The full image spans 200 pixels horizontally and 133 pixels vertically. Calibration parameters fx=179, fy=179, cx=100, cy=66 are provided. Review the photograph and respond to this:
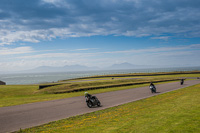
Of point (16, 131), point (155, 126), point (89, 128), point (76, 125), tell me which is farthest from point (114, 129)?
point (16, 131)

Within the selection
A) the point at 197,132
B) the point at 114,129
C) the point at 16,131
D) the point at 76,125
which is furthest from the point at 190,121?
the point at 16,131

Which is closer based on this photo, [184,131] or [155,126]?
[184,131]

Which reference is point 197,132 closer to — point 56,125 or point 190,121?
point 190,121

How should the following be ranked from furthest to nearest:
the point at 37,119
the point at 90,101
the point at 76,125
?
the point at 90,101 < the point at 37,119 < the point at 76,125

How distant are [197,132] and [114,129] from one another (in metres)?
3.60

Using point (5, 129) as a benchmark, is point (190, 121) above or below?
above

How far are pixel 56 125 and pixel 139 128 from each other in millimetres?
5041

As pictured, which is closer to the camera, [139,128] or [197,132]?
[197,132]

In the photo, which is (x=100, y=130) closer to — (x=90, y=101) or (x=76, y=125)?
(x=76, y=125)

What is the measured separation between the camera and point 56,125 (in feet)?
35.2

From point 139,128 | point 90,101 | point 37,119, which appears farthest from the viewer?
point 90,101

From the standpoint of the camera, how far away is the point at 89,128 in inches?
369

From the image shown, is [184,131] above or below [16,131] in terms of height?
above

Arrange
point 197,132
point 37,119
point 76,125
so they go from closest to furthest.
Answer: point 197,132 → point 76,125 → point 37,119
